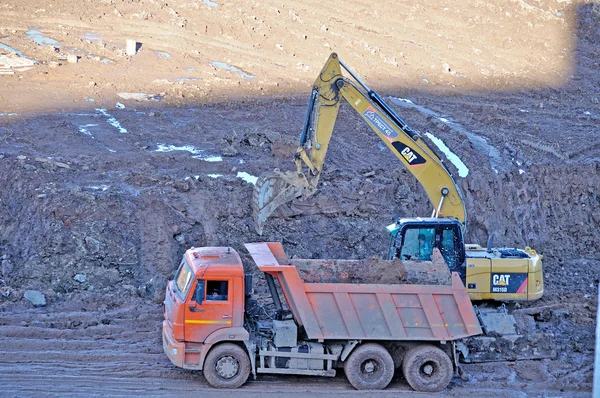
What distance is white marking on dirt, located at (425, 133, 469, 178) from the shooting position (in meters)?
21.2

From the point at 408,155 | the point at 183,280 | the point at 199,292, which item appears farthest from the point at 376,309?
the point at 408,155

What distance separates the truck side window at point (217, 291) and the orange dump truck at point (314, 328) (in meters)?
0.01

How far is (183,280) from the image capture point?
12.9 m

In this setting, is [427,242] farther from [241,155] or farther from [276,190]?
[241,155]

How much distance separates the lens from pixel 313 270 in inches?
534

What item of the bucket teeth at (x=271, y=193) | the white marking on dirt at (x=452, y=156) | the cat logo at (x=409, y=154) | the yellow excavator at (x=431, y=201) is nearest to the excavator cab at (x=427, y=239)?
the yellow excavator at (x=431, y=201)

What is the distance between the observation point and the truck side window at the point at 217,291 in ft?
41.1

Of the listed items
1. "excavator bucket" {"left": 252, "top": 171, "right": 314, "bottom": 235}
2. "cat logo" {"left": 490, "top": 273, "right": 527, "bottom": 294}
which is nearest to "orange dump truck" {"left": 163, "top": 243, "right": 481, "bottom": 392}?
"cat logo" {"left": 490, "top": 273, "right": 527, "bottom": 294}

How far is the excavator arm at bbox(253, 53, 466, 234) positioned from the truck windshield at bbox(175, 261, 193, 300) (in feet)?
12.1

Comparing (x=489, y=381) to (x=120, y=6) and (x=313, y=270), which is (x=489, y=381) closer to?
(x=313, y=270)

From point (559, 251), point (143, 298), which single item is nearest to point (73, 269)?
point (143, 298)

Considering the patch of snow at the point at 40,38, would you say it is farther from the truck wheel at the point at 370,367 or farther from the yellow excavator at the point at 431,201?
the truck wheel at the point at 370,367

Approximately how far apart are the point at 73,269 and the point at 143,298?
1.69 meters

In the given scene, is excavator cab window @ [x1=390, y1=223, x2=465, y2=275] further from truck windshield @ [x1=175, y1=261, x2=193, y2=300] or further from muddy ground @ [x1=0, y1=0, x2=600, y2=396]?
truck windshield @ [x1=175, y1=261, x2=193, y2=300]
